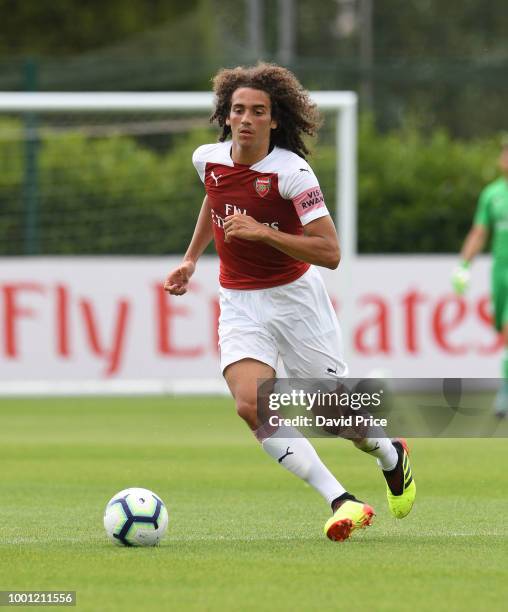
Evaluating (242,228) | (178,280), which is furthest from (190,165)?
(242,228)

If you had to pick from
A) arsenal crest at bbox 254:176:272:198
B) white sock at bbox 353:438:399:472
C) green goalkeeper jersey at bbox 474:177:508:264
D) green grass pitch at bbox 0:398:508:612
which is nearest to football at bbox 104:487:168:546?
green grass pitch at bbox 0:398:508:612

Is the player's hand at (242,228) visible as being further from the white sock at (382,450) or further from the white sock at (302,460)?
the white sock at (382,450)

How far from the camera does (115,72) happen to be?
21062 mm

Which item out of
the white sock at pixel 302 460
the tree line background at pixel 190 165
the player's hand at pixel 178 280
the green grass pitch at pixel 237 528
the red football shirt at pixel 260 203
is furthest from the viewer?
the tree line background at pixel 190 165

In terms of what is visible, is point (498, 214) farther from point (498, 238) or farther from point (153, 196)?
point (153, 196)

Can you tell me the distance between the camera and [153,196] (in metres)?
20.1

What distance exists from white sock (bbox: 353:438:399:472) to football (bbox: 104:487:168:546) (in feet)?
3.72

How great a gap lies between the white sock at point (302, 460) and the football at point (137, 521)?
63cm

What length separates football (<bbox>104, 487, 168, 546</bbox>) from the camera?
7012mm

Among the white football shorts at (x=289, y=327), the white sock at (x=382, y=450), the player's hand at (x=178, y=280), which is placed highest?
the player's hand at (x=178, y=280)

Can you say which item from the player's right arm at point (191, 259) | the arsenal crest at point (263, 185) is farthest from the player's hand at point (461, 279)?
the arsenal crest at point (263, 185)

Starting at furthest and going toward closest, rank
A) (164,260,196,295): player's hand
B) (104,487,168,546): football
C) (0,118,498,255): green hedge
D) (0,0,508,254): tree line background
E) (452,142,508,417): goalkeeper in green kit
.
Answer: (0,0,508,254): tree line background, (0,118,498,255): green hedge, (452,142,508,417): goalkeeper in green kit, (164,260,196,295): player's hand, (104,487,168,546): football

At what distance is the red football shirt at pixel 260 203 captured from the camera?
7352 mm

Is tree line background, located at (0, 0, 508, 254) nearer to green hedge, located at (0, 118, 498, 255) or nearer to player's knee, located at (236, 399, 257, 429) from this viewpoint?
green hedge, located at (0, 118, 498, 255)
